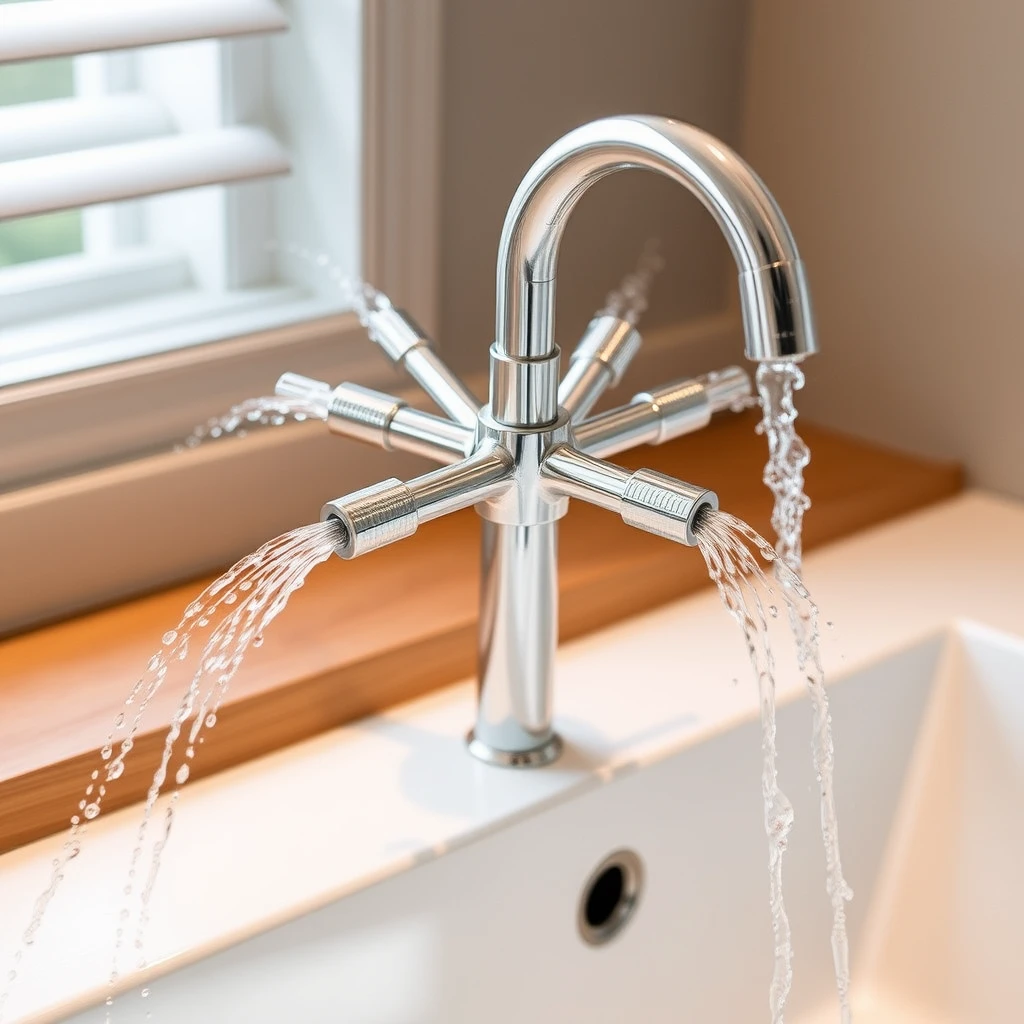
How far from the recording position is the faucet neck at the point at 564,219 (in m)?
0.56

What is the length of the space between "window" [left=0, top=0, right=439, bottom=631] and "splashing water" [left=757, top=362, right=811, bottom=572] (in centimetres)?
24

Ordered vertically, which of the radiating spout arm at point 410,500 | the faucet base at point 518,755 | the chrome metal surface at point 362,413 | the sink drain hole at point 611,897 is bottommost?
the sink drain hole at point 611,897

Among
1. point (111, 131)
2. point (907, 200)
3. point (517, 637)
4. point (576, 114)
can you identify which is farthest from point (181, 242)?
point (907, 200)

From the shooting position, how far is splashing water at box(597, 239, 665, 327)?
109cm

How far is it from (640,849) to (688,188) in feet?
1.20

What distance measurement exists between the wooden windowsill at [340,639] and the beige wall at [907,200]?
0.06 m

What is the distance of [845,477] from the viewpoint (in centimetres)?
109

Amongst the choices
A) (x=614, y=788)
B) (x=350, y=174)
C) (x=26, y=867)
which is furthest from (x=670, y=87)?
(x=26, y=867)

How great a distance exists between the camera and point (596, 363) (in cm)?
75

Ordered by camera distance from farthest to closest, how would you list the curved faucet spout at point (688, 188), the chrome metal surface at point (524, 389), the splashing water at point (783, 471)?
the splashing water at point (783, 471) < the chrome metal surface at point (524, 389) < the curved faucet spout at point (688, 188)

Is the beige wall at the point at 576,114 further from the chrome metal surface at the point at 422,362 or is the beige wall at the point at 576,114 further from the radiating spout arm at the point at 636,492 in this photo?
the radiating spout arm at the point at 636,492

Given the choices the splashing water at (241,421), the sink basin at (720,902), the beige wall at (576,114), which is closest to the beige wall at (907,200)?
the beige wall at (576,114)

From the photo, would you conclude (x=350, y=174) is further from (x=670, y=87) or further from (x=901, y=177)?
(x=901, y=177)

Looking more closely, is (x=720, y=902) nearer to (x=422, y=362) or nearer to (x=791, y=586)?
(x=791, y=586)
